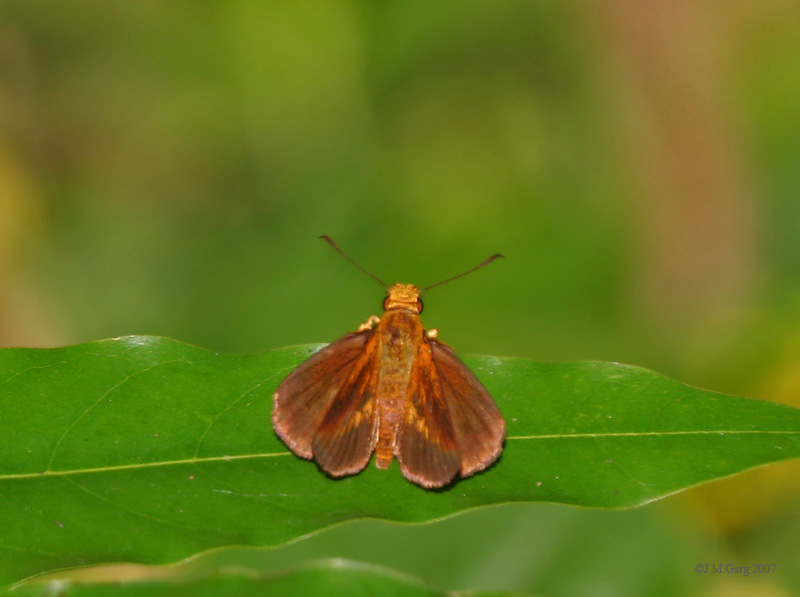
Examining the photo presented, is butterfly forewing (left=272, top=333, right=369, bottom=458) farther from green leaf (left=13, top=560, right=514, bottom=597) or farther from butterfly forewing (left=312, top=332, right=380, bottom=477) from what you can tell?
green leaf (left=13, top=560, right=514, bottom=597)

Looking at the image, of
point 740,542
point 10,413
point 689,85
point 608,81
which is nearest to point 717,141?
point 689,85

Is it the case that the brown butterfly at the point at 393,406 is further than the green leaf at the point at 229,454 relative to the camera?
Yes

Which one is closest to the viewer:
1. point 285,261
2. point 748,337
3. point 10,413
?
point 10,413

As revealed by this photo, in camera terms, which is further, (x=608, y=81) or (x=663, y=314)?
(x=608, y=81)

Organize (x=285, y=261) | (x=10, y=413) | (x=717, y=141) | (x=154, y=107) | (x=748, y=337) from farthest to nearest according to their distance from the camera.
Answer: (x=717, y=141)
(x=154, y=107)
(x=285, y=261)
(x=748, y=337)
(x=10, y=413)

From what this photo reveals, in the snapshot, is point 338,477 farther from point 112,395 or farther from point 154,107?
point 154,107

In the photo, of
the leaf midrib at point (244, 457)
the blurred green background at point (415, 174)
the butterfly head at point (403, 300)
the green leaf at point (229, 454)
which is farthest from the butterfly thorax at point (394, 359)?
the blurred green background at point (415, 174)

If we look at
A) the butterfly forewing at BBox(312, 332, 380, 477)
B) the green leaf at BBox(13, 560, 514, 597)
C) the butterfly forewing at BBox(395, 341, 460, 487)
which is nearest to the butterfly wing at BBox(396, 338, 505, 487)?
the butterfly forewing at BBox(395, 341, 460, 487)

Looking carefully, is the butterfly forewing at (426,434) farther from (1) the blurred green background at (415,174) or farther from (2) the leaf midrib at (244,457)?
(1) the blurred green background at (415,174)
